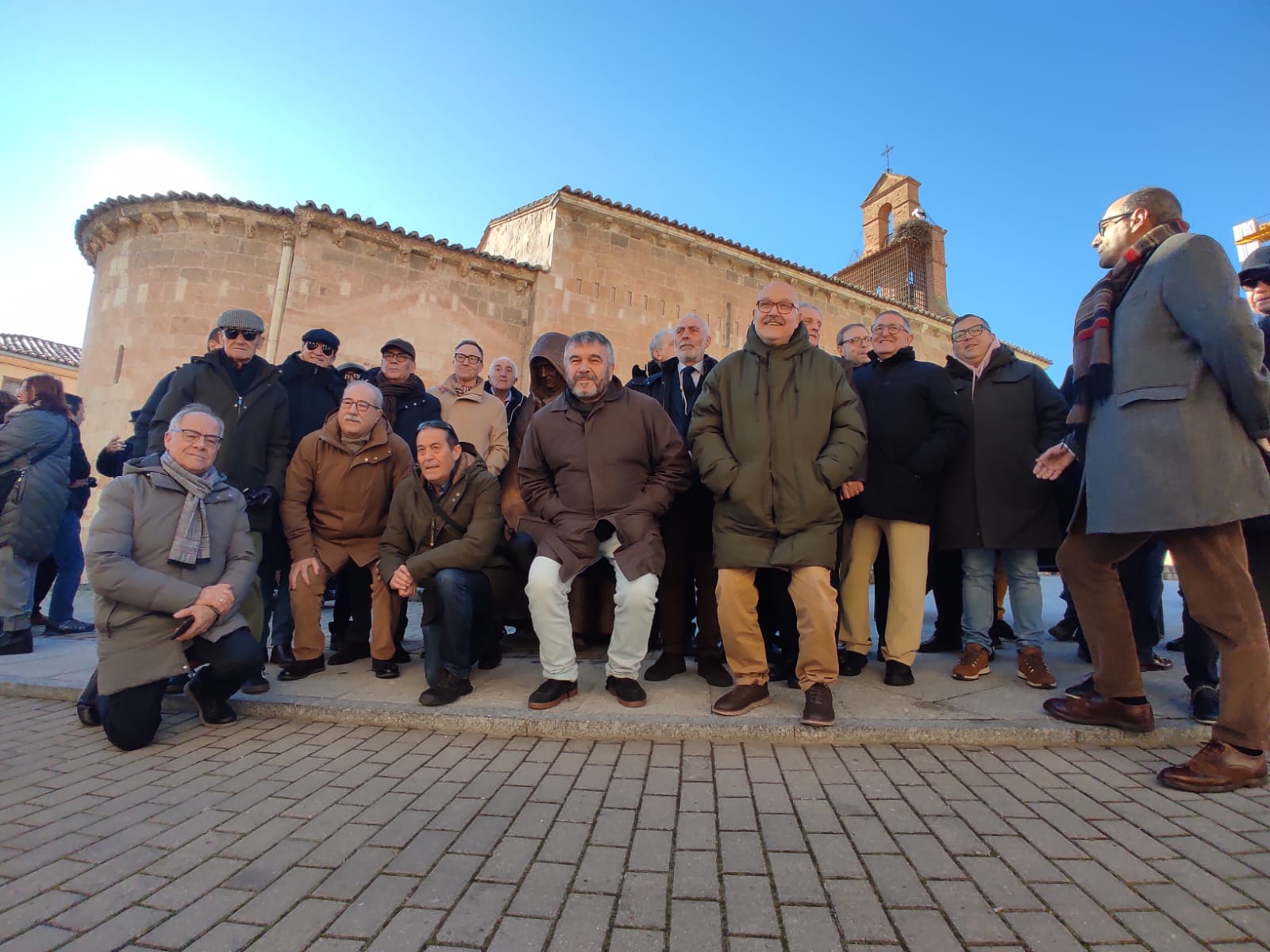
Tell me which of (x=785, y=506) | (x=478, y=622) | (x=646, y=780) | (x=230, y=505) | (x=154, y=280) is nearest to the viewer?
(x=646, y=780)

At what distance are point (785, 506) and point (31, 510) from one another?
6.02 metres

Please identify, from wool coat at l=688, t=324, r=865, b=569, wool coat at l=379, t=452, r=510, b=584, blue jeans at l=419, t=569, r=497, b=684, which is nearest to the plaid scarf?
wool coat at l=688, t=324, r=865, b=569

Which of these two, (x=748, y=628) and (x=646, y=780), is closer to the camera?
(x=646, y=780)

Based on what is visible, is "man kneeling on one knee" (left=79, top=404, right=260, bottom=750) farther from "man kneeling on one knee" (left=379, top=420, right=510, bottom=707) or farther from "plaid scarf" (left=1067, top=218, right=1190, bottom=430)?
"plaid scarf" (left=1067, top=218, right=1190, bottom=430)

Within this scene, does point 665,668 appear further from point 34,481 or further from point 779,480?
point 34,481

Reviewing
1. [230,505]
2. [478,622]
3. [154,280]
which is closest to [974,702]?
[478,622]

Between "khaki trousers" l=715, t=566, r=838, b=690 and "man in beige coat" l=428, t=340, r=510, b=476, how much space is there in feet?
8.08

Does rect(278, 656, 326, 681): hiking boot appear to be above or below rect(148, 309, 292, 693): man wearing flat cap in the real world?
below

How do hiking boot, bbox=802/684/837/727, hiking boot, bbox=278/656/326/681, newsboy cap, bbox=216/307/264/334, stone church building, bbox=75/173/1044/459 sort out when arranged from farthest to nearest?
stone church building, bbox=75/173/1044/459
newsboy cap, bbox=216/307/264/334
hiking boot, bbox=278/656/326/681
hiking boot, bbox=802/684/837/727

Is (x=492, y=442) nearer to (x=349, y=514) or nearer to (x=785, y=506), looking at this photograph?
(x=349, y=514)

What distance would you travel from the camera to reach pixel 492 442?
508cm

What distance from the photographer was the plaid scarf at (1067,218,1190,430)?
286cm

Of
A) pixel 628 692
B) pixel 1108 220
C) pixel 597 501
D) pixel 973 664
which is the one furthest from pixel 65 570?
pixel 1108 220

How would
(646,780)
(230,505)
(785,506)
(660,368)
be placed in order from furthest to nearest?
1. (660,368)
2. (230,505)
3. (785,506)
4. (646,780)
